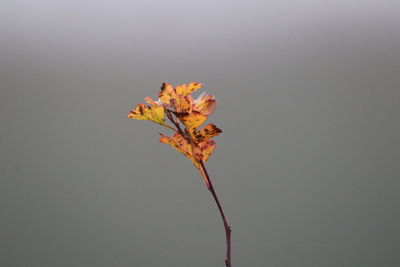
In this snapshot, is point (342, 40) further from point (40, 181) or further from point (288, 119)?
point (40, 181)

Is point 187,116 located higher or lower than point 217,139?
lower

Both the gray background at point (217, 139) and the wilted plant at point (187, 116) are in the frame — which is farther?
the gray background at point (217, 139)

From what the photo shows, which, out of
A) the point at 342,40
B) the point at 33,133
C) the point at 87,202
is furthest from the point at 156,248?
the point at 342,40

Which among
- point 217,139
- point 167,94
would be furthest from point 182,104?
point 217,139

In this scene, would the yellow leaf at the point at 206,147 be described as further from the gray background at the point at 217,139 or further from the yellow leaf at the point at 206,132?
the gray background at the point at 217,139

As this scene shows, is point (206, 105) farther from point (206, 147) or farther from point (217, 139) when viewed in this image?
point (217, 139)

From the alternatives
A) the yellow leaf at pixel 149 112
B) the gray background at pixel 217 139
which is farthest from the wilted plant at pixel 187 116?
the gray background at pixel 217 139

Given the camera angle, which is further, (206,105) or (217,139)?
(217,139)
